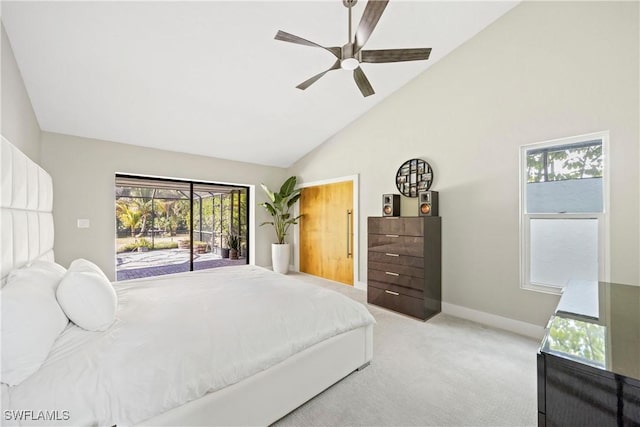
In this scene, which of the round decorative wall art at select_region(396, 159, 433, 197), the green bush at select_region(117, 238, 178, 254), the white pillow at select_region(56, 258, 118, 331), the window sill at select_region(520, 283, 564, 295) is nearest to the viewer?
the white pillow at select_region(56, 258, 118, 331)

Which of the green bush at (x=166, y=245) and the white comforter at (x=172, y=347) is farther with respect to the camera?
the green bush at (x=166, y=245)

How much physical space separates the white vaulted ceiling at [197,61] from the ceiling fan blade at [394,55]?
28.6 inches

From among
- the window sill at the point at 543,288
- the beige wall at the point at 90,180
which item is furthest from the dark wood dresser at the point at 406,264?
the beige wall at the point at 90,180

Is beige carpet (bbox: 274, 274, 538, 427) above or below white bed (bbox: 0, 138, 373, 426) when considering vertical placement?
below

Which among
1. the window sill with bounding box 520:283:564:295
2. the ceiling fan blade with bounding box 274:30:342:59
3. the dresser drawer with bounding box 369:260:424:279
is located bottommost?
the window sill with bounding box 520:283:564:295

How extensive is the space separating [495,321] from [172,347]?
320 cm

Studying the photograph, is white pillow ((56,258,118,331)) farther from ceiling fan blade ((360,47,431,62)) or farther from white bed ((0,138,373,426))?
ceiling fan blade ((360,47,431,62))

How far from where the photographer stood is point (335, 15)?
243 cm

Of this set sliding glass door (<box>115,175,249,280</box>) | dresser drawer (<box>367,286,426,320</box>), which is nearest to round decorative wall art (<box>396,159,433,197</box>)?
dresser drawer (<box>367,286,426,320</box>)

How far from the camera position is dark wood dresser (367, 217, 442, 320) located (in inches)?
118

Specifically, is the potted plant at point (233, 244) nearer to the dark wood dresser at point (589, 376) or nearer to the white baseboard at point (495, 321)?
the white baseboard at point (495, 321)

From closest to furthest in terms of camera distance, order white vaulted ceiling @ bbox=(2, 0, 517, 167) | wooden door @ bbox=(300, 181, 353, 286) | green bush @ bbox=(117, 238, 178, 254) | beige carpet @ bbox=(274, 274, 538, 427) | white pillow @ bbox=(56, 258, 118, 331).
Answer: white pillow @ bbox=(56, 258, 118, 331)
beige carpet @ bbox=(274, 274, 538, 427)
white vaulted ceiling @ bbox=(2, 0, 517, 167)
green bush @ bbox=(117, 238, 178, 254)
wooden door @ bbox=(300, 181, 353, 286)

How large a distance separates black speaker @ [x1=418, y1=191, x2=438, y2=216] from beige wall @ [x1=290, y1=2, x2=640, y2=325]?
0.14 m

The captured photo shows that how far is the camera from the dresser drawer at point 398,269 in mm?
3014
